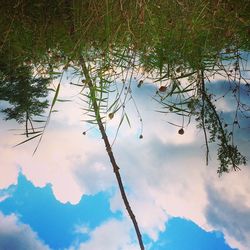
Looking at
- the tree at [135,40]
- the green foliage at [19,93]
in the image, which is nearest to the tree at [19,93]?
the green foliage at [19,93]

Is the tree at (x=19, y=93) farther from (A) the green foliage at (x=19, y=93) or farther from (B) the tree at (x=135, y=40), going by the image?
(B) the tree at (x=135, y=40)

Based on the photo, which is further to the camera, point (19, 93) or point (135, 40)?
point (19, 93)

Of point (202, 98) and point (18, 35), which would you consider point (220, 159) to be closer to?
point (202, 98)

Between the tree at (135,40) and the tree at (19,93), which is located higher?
the tree at (19,93)

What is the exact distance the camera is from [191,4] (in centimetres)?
103

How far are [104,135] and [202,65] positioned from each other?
13.2 inches

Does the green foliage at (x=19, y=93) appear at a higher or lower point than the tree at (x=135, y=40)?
higher

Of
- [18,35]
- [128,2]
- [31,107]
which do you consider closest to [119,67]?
[128,2]

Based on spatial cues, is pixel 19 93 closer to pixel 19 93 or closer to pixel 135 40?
pixel 19 93

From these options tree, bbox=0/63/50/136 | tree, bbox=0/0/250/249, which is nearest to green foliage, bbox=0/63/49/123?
tree, bbox=0/63/50/136

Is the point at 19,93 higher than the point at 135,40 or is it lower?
higher

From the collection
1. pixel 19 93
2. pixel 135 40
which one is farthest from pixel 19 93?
pixel 135 40

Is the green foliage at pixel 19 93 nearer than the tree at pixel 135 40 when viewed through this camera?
No

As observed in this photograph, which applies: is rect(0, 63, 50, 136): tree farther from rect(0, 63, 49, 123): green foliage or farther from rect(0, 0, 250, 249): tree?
rect(0, 0, 250, 249): tree
